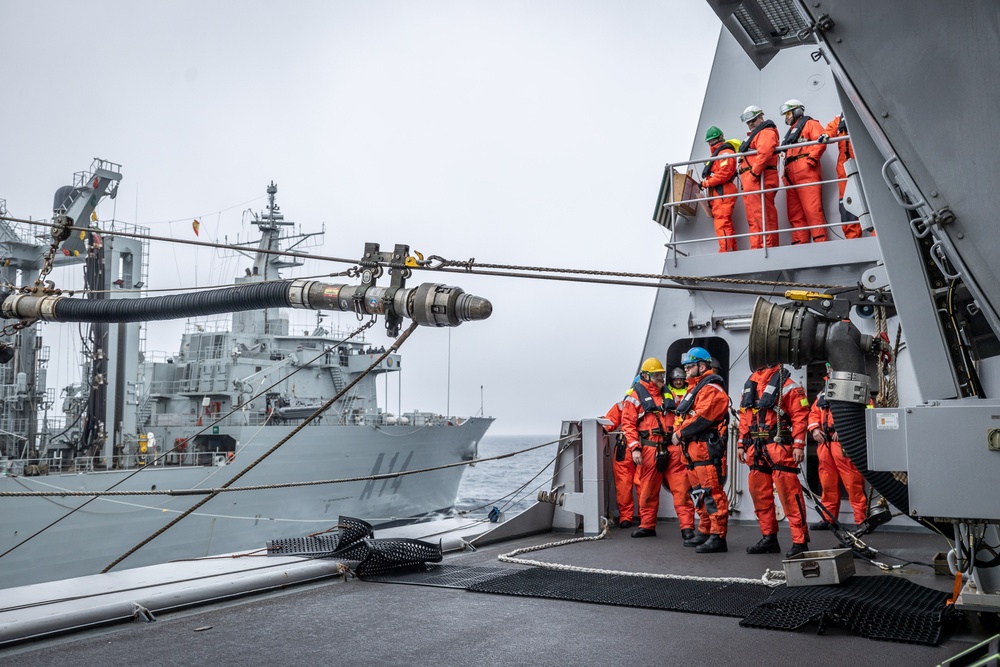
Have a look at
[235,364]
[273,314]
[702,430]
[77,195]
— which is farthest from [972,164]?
[273,314]

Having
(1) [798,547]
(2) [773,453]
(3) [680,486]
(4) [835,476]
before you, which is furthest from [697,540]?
(4) [835,476]

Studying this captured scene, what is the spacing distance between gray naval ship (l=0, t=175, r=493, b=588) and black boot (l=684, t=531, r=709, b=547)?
9593 millimetres

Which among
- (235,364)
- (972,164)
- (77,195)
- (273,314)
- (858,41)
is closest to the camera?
(972,164)

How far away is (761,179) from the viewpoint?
23.7ft

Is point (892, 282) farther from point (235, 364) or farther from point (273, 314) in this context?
point (273, 314)

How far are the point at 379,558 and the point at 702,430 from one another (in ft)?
8.07

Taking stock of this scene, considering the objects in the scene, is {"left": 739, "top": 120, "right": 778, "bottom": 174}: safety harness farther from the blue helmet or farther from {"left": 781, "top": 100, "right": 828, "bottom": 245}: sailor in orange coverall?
the blue helmet

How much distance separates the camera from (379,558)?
486 cm

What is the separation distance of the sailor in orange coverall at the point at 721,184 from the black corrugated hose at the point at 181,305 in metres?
4.55

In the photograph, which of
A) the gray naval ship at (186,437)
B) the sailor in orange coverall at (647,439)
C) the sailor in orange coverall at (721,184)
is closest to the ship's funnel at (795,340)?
the sailor in orange coverall at (647,439)

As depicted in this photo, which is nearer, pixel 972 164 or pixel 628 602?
pixel 972 164

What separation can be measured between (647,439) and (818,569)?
253 cm

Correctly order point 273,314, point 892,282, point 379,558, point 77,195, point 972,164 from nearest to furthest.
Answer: point 972,164 < point 892,282 < point 379,558 < point 77,195 < point 273,314

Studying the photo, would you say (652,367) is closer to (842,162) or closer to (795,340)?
(842,162)
